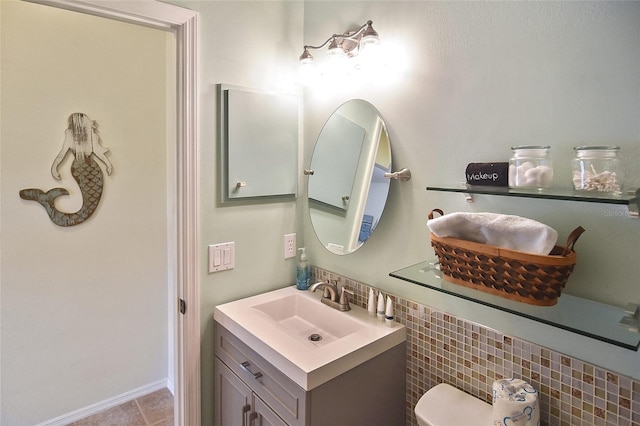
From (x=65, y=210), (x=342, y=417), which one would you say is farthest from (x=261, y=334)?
(x=65, y=210)

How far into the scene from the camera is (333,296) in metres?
1.62

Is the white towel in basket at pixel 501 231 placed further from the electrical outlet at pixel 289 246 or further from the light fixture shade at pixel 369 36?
the electrical outlet at pixel 289 246

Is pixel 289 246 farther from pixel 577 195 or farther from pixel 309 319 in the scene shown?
pixel 577 195

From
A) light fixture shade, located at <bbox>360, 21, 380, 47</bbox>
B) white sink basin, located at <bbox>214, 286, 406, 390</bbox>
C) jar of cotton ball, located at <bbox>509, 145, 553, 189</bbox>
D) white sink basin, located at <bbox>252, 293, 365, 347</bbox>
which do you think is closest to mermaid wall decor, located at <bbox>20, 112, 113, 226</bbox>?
white sink basin, located at <bbox>214, 286, 406, 390</bbox>

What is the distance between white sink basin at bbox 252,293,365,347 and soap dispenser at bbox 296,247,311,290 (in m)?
0.07

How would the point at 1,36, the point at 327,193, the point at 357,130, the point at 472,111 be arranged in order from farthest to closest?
the point at 1,36, the point at 327,193, the point at 357,130, the point at 472,111

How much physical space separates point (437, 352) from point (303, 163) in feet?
3.57

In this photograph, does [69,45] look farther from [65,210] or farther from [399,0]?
[399,0]

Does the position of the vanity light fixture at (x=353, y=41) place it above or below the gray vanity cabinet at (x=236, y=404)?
above

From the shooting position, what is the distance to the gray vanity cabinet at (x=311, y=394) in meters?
1.17

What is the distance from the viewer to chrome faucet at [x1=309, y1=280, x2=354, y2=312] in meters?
1.57

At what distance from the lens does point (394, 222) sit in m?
1.46

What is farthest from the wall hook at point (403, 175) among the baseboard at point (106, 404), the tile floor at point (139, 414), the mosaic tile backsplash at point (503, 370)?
the baseboard at point (106, 404)

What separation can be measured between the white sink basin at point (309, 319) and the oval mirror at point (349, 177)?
0.91 feet
